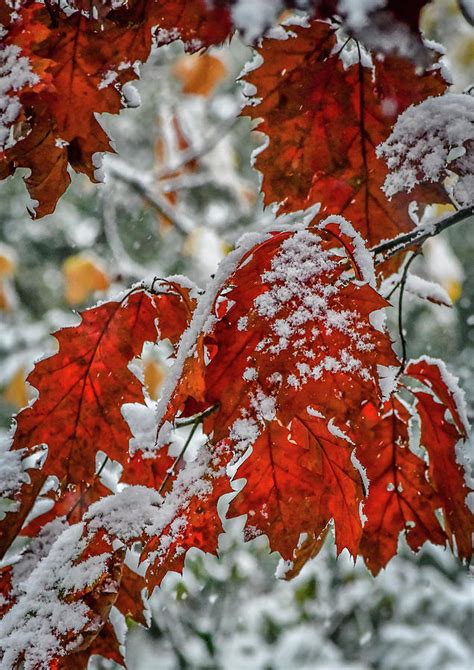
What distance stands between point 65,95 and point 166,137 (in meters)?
3.69

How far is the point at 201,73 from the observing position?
4.11 m

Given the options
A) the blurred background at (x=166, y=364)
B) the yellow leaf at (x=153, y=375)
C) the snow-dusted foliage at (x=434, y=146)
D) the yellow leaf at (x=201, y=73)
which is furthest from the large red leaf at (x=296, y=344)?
the yellow leaf at (x=201, y=73)

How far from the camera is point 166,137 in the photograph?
4.27 m

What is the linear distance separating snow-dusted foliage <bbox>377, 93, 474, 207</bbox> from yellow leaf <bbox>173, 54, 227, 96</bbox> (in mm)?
3646

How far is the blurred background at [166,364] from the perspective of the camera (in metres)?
2.77

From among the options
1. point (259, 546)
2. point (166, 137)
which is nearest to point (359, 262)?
point (259, 546)

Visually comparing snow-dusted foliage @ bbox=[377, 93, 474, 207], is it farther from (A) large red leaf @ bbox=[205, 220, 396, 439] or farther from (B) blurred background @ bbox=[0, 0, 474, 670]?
(B) blurred background @ bbox=[0, 0, 474, 670]

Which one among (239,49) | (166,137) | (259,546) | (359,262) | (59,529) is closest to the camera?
(359,262)

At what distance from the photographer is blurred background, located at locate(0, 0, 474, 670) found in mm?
2770

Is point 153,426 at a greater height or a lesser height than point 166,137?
lesser

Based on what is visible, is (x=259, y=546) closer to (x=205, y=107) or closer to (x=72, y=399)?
(x=72, y=399)

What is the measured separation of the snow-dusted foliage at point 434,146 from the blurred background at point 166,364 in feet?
4.08

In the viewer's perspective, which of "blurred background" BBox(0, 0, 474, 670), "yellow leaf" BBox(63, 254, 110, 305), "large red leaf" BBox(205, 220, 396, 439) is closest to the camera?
"large red leaf" BBox(205, 220, 396, 439)

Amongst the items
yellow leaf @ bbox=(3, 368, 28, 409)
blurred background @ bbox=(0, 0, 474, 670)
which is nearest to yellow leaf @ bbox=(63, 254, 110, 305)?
blurred background @ bbox=(0, 0, 474, 670)
